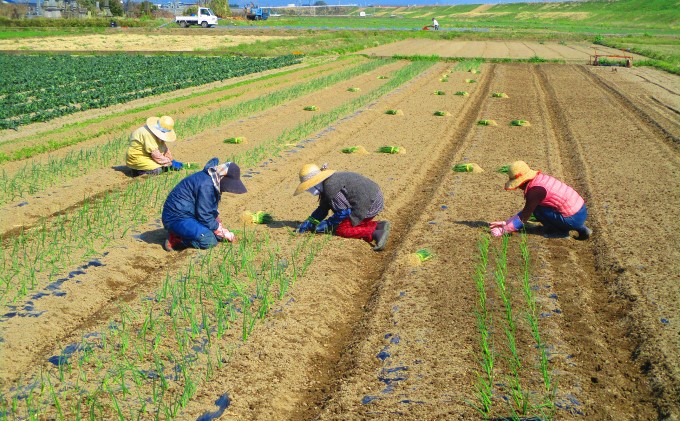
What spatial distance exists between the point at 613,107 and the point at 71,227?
15.3 metres

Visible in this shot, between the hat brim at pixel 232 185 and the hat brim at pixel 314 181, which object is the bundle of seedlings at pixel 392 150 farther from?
the hat brim at pixel 232 185

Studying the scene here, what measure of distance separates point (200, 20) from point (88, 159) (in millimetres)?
58026

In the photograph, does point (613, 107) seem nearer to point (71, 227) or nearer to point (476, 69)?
point (476, 69)

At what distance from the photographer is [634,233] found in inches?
320

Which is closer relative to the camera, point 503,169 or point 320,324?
point 320,324

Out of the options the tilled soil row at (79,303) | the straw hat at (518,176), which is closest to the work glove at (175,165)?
the tilled soil row at (79,303)

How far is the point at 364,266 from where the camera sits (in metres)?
7.47

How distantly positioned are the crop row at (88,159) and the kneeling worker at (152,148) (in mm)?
1022

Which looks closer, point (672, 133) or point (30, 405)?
point (30, 405)

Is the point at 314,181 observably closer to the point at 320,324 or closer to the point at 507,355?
the point at 320,324

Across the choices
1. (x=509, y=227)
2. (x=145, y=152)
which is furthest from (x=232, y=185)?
(x=145, y=152)

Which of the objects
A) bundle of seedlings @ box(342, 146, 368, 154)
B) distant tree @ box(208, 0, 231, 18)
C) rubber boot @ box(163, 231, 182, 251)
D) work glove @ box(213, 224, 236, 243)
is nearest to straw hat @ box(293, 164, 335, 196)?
work glove @ box(213, 224, 236, 243)

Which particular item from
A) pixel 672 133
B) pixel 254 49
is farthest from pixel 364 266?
pixel 254 49

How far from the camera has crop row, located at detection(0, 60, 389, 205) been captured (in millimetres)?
10062
